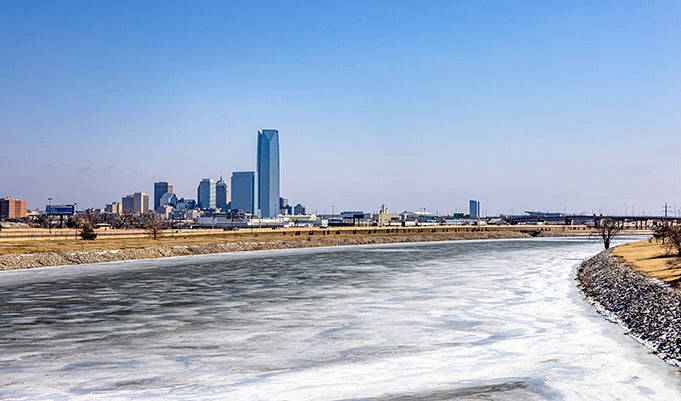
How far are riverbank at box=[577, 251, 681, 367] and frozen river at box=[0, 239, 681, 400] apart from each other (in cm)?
85

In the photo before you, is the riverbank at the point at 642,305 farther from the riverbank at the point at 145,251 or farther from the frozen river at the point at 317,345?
the riverbank at the point at 145,251

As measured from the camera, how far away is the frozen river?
1372 centimetres

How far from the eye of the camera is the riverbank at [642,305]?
1844 centimetres

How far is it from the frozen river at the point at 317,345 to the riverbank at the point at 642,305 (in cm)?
85

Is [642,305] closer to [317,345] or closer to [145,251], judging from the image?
[317,345]

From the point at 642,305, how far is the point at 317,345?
15.0 metres

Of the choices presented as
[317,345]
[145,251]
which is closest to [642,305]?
[317,345]

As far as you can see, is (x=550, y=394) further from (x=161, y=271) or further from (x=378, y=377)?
(x=161, y=271)

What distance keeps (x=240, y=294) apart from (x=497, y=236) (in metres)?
136

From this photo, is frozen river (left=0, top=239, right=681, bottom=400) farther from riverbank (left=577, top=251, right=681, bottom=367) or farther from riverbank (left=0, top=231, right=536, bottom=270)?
riverbank (left=0, top=231, right=536, bottom=270)

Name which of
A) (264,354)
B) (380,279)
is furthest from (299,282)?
(264,354)

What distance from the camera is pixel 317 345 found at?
18.8 m

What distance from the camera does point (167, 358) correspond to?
16.7 meters

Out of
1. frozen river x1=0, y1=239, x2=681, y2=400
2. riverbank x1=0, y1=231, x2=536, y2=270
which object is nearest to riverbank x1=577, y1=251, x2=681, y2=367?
frozen river x1=0, y1=239, x2=681, y2=400
